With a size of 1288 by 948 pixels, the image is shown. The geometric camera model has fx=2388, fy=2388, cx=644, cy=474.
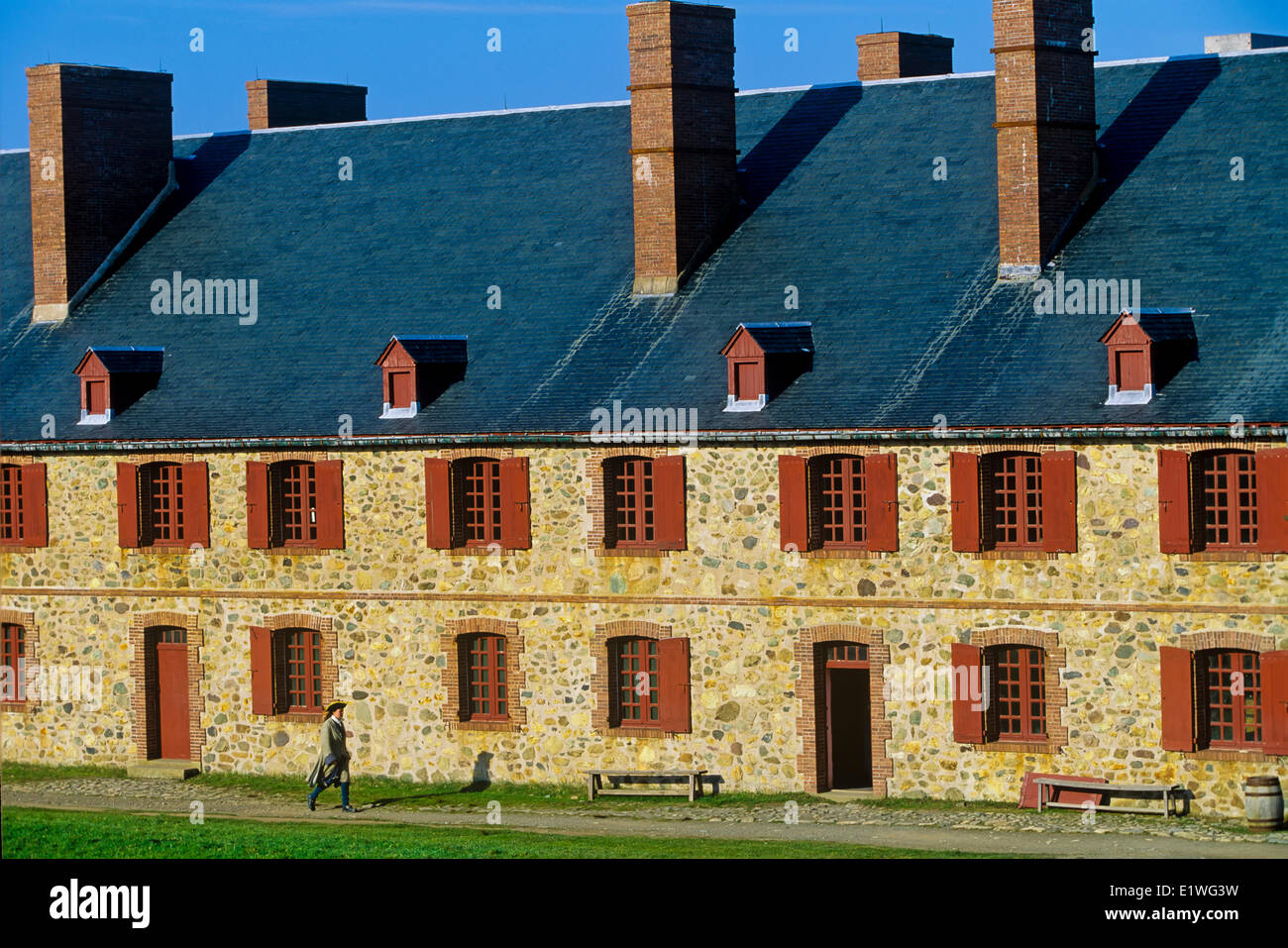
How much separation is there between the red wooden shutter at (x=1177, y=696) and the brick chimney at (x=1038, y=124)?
668 cm

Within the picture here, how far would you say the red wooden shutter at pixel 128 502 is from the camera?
3872 centimetres

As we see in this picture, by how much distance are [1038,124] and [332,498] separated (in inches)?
483

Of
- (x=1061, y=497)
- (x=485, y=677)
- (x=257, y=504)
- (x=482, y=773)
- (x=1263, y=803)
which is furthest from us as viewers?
(x=257, y=504)

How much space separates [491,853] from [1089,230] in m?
13.9

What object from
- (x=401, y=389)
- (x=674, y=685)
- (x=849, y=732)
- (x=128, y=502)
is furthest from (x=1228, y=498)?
(x=128, y=502)

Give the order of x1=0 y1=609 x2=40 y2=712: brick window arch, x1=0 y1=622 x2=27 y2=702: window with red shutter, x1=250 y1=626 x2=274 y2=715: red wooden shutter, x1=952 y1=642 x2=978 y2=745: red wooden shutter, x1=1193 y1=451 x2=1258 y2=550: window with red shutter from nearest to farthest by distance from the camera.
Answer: x1=1193 y1=451 x2=1258 y2=550: window with red shutter < x1=952 y1=642 x2=978 y2=745: red wooden shutter < x1=250 y1=626 x2=274 y2=715: red wooden shutter < x1=0 y1=609 x2=40 y2=712: brick window arch < x1=0 y1=622 x2=27 y2=702: window with red shutter

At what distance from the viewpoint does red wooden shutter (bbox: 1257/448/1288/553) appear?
30.7 metres

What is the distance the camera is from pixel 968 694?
33094 mm

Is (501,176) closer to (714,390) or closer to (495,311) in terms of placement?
(495,311)

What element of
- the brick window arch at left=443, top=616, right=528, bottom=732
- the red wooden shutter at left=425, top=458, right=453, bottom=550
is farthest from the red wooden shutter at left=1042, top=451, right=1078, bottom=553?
the red wooden shutter at left=425, top=458, right=453, bottom=550

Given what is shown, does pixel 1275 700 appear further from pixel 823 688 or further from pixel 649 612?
pixel 649 612

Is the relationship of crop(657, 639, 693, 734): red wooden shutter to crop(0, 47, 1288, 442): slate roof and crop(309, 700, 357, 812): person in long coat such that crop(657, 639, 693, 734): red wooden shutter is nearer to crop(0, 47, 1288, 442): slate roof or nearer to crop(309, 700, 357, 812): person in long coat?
crop(0, 47, 1288, 442): slate roof

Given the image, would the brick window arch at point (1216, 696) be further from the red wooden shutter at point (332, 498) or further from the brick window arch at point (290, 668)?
the brick window arch at point (290, 668)

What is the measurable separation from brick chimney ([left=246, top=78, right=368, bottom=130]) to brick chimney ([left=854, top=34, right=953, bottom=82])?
10304 millimetres
